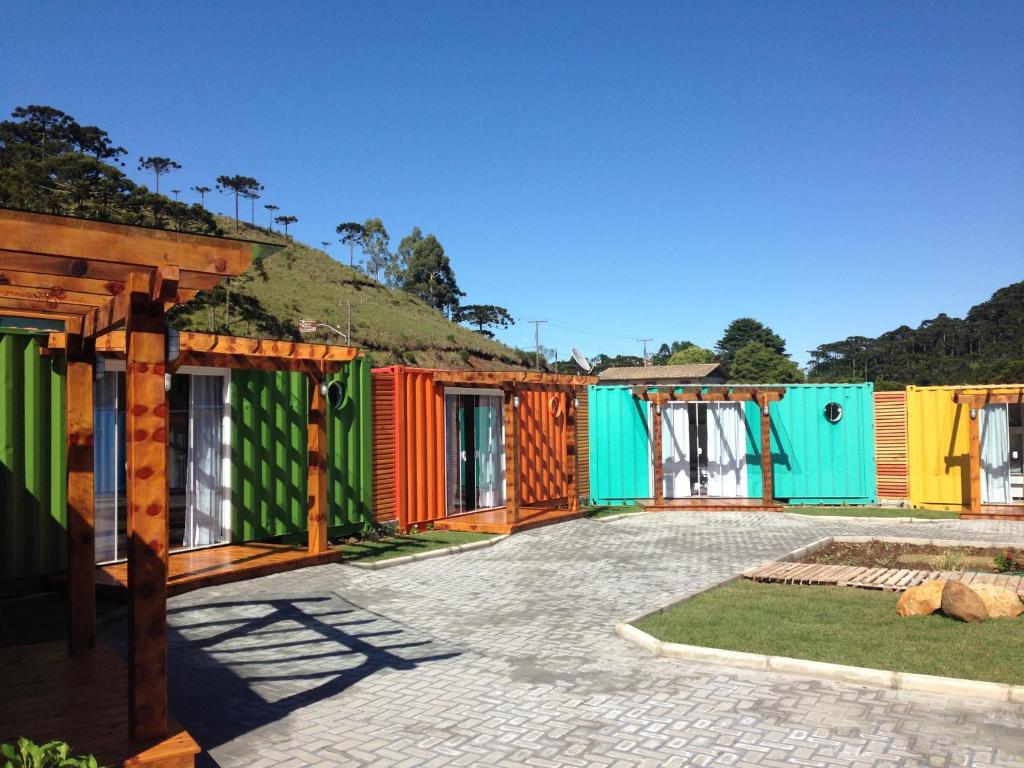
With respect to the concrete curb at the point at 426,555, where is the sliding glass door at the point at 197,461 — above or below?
above

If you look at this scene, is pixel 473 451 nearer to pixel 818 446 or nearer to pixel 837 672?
pixel 818 446

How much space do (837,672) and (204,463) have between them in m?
8.14

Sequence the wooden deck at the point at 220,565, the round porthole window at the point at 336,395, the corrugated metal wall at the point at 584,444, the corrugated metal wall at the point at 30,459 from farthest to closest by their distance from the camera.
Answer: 1. the corrugated metal wall at the point at 584,444
2. the round porthole window at the point at 336,395
3. the wooden deck at the point at 220,565
4. the corrugated metal wall at the point at 30,459

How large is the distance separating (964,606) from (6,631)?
869cm

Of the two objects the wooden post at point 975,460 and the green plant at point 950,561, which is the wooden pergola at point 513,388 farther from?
the wooden post at point 975,460

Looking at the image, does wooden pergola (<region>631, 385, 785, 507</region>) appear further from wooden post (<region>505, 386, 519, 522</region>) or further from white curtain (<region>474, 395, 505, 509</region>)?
wooden post (<region>505, 386, 519, 522</region>)

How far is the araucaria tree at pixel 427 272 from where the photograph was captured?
9038 cm

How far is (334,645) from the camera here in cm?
696

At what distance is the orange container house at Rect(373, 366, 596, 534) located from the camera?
43.3 feet

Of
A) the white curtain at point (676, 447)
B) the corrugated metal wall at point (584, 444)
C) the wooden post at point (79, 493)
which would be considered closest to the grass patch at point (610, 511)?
the corrugated metal wall at point (584, 444)

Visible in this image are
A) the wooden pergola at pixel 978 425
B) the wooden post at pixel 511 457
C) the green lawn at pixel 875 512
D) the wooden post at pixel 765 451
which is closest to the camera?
the wooden post at pixel 511 457

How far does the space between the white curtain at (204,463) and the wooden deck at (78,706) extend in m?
4.07

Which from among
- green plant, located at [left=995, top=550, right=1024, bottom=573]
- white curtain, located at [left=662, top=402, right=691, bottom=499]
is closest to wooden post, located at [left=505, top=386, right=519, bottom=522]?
white curtain, located at [left=662, top=402, right=691, bottom=499]

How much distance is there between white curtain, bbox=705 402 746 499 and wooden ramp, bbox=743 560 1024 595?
7895mm
